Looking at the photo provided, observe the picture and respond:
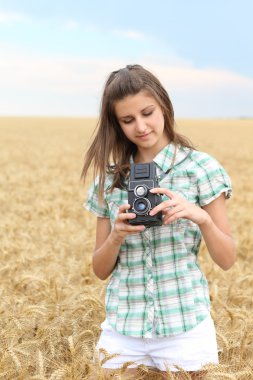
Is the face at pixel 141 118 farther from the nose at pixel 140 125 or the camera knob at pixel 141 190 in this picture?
the camera knob at pixel 141 190

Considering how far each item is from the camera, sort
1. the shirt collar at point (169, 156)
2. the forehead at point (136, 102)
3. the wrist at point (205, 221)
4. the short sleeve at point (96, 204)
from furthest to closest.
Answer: the short sleeve at point (96, 204)
the shirt collar at point (169, 156)
the forehead at point (136, 102)
the wrist at point (205, 221)

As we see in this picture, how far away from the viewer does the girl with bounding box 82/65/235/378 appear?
286 cm

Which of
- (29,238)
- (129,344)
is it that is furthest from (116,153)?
(29,238)

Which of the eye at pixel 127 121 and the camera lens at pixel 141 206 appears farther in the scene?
the eye at pixel 127 121

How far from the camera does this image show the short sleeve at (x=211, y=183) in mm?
2877

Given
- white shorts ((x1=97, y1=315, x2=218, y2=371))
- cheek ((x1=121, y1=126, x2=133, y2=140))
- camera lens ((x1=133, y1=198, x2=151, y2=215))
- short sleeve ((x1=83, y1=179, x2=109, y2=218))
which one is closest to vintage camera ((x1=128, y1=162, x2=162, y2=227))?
camera lens ((x1=133, y1=198, x2=151, y2=215))

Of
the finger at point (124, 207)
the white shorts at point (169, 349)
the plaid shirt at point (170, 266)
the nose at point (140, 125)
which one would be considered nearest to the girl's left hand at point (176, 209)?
the finger at point (124, 207)

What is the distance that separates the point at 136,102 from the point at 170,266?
0.75 metres

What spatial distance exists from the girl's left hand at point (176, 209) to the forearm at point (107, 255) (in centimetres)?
30

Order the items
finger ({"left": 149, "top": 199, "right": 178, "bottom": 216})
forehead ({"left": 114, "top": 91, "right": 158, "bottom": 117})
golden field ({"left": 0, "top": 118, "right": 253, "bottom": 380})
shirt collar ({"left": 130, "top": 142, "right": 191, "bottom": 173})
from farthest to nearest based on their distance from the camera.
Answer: golden field ({"left": 0, "top": 118, "right": 253, "bottom": 380})
shirt collar ({"left": 130, "top": 142, "right": 191, "bottom": 173})
forehead ({"left": 114, "top": 91, "right": 158, "bottom": 117})
finger ({"left": 149, "top": 199, "right": 178, "bottom": 216})

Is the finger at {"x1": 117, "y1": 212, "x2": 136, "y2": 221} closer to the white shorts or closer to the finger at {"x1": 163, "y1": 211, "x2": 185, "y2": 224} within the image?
the finger at {"x1": 163, "y1": 211, "x2": 185, "y2": 224}

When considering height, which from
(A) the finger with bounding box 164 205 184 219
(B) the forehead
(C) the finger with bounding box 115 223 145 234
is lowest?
(C) the finger with bounding box 115 223 145 234

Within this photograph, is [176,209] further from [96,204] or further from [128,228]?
[96,204]

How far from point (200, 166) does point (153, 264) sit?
50 centimetres
